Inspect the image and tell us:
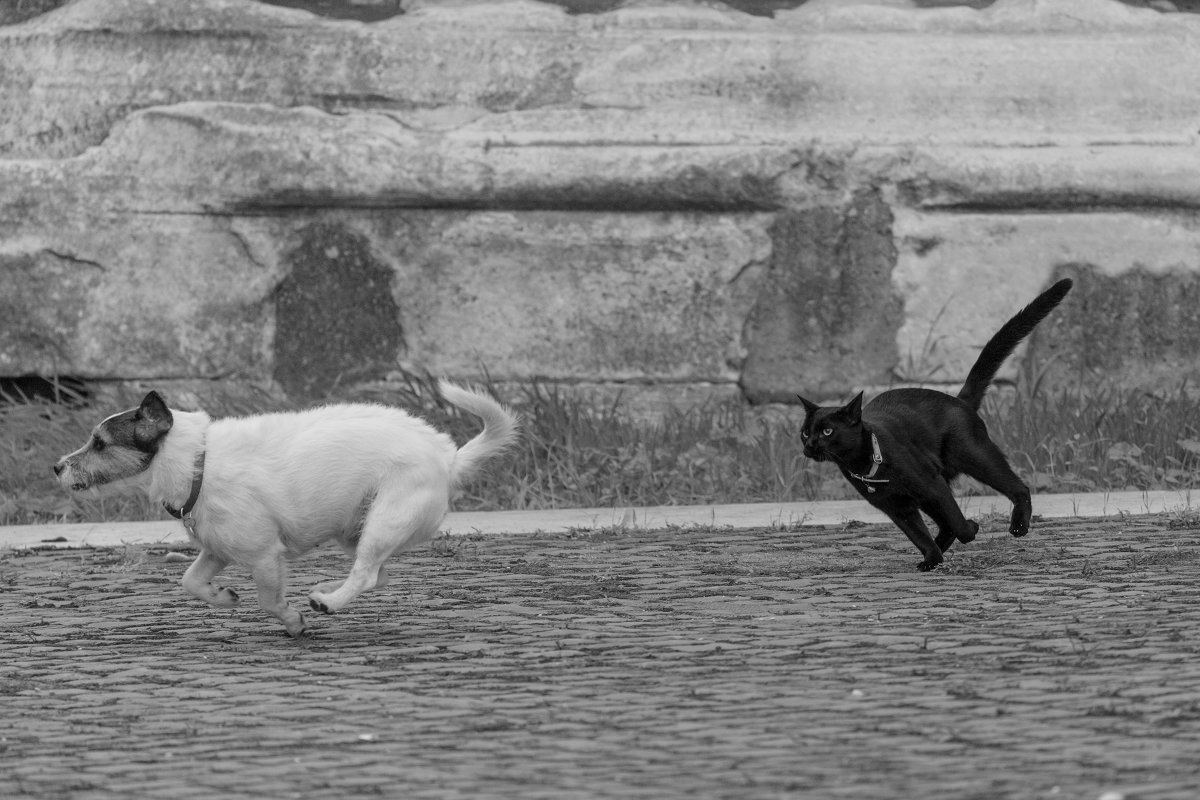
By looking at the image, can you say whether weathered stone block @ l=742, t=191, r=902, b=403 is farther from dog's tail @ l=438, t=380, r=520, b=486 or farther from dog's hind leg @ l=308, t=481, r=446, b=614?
dog's hind leg @ l=308, t=481, r=446, b=614

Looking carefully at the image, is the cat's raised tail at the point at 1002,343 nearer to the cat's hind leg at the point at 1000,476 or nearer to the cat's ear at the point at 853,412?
the cat's hind leg at the point at 1000,476

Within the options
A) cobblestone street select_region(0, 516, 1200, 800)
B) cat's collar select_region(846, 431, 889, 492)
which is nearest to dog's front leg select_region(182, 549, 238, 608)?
cobblestone street select_region(0, 516, 1200, 800)

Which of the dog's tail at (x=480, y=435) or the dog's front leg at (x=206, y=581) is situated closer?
the dog's front leg at (x=206, y=581)

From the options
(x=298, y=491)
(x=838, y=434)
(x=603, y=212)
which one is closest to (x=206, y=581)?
(x=298, y=491)

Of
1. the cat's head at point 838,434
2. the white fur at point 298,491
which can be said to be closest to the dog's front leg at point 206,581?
the white fur at point 298,491

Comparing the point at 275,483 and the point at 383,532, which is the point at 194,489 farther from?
the point at 383,532

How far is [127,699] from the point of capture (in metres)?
4.51

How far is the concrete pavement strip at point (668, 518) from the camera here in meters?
7.49

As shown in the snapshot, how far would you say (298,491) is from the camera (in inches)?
215

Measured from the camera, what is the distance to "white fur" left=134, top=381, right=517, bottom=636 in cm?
539

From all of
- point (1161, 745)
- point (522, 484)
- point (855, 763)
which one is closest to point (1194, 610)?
point (1161, 745)

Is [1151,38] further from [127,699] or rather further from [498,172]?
[127,699]

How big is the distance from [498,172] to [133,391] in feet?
7.10

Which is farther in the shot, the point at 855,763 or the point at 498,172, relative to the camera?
the point at 498,172
